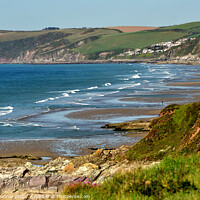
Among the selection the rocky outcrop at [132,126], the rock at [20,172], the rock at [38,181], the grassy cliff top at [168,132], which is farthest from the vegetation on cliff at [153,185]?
the rocky outcrop at [132,126]

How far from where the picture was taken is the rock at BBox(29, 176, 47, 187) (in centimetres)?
1603

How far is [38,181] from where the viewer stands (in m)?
16.2

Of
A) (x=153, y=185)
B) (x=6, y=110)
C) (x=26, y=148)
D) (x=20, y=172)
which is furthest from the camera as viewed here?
(x=6, y=110)

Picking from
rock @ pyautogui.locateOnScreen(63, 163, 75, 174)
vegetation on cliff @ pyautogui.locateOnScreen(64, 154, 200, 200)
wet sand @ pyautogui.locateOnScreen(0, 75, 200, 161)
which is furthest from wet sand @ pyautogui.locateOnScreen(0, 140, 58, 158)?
vegetation on cliff @ pyautogui.locateOnScreen(64, 154, 200, 200)

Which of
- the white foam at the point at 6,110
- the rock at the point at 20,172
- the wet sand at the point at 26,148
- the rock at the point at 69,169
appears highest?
the rock at the point at 20,172

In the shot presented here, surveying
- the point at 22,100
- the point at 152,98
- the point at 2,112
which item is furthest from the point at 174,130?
the point at 22,100

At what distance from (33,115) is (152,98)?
22.6m

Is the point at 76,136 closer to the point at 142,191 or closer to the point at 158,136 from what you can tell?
the point at 158,136

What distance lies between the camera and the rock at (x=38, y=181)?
1603 cm

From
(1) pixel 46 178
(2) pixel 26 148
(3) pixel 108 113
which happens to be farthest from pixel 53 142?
(1) pixel 46 178

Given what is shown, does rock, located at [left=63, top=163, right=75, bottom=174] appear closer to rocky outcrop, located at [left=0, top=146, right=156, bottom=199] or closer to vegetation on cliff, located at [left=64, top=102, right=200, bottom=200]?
rocky outcrop, located at [left=0, top=146, right=156, bottom=199]

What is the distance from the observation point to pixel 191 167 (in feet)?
40.1

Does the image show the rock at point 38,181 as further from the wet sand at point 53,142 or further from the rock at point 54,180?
the wet sand at point 53,142

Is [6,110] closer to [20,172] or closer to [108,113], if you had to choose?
[108,113]
